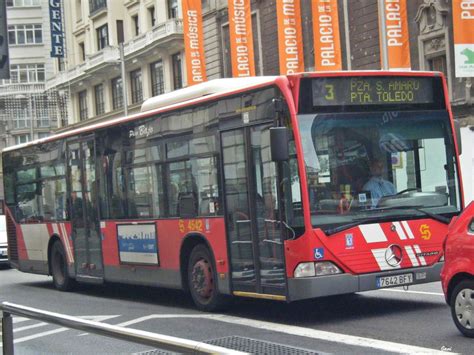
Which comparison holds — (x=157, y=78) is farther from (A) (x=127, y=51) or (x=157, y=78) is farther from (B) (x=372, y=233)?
(B) (x=372, y=233)

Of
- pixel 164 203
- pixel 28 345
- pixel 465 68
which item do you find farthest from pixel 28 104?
pixel 28 345

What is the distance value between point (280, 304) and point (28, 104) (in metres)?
56.5

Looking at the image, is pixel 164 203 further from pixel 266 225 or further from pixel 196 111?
pixel 266 225

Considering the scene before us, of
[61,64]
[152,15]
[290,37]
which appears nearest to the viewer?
[290,37]

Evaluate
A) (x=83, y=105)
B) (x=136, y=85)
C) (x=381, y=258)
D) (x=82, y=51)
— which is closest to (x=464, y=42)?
(x=381, y=258)

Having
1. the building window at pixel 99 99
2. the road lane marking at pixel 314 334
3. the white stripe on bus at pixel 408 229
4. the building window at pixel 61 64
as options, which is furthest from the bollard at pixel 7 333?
the building window at pixel 61 64

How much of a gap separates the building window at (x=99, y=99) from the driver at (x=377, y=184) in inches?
1807

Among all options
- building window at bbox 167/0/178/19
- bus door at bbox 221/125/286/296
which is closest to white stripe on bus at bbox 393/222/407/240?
bus door at bbox 221/125/286/296

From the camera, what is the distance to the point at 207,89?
40.4 ft

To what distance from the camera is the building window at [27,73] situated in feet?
231

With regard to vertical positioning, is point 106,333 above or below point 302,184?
below

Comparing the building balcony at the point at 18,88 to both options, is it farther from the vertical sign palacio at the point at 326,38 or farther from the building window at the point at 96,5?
the vertical sign palacio at the point at 326,38

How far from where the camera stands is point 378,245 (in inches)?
410

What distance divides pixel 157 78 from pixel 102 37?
8.13 meters
